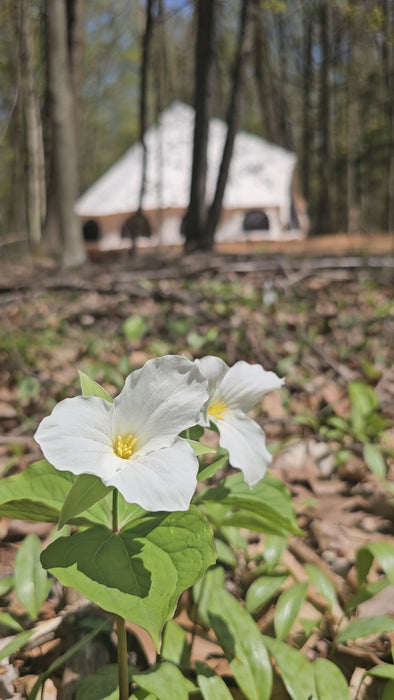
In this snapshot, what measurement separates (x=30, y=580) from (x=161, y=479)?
0.68 meters

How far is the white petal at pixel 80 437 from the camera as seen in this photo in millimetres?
773

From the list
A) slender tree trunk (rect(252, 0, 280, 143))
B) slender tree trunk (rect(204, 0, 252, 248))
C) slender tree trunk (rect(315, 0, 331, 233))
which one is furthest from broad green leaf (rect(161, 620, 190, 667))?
slender tree trunk (rect(252, 0, 280, 143))

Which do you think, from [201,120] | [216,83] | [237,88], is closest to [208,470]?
[237,88]

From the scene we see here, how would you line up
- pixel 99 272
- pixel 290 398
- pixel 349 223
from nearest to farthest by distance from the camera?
pixel 290 398, pixel 99 272, pixel 349 223

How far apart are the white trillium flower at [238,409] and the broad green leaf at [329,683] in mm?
399

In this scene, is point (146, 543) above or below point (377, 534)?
above

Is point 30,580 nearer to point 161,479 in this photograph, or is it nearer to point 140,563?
point 140,563

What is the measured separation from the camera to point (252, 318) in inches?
142

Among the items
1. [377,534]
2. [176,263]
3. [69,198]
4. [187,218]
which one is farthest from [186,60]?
[377,534]

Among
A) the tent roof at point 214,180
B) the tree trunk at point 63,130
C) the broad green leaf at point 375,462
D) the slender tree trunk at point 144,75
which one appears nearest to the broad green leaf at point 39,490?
the broad green leaf at point 375,462

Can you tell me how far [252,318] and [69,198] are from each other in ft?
10.3

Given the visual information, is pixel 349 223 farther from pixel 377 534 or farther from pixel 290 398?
pixel 377 534

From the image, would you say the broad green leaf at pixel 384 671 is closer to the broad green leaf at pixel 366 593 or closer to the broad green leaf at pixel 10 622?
the broad green leaf at pixel 366 593

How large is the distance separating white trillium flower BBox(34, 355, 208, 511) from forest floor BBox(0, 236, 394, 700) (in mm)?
606
